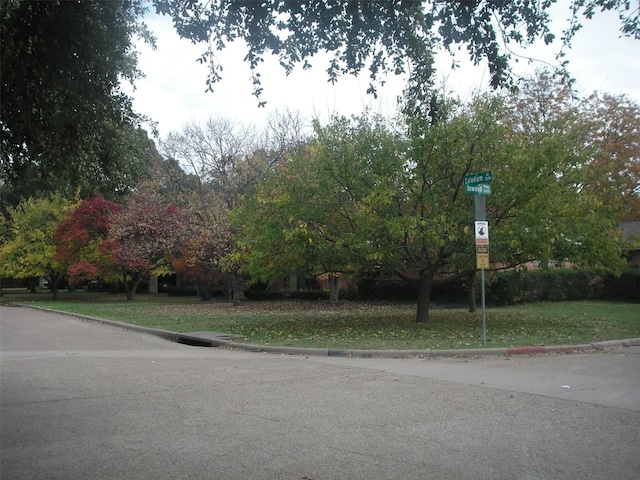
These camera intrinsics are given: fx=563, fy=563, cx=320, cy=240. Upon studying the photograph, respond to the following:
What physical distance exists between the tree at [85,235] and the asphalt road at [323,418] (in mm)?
25086

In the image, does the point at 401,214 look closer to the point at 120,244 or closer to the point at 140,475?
the point at 140,475

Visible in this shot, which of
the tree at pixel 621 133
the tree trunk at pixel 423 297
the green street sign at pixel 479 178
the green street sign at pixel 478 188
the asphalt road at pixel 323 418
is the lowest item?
the asphalt road at pixel 323 418

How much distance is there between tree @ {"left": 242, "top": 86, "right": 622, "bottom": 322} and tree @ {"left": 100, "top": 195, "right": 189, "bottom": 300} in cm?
1449

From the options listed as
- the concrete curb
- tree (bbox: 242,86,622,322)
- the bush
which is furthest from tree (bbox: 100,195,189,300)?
the concrete curb

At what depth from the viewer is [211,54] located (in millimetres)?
8203

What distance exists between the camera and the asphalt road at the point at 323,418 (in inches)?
199

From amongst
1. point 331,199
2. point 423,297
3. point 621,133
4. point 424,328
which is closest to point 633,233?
point 621,133

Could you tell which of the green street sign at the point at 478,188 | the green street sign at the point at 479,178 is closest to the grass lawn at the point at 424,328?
the green street sign at the point at 478,188

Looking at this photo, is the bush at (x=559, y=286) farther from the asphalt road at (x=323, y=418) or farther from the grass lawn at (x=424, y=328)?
the asphalt road at (x=323, y=418)

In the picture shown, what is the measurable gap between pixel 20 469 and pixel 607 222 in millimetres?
14693

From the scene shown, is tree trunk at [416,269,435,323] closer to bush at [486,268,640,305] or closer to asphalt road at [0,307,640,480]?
asphalt road at [0,307,640,480]

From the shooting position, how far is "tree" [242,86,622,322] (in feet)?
47.9

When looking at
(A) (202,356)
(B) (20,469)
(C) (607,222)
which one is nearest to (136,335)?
(A) (202,356)

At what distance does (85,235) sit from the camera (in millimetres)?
34688
